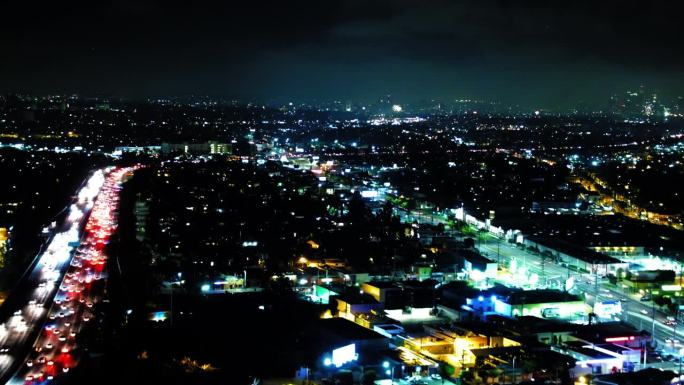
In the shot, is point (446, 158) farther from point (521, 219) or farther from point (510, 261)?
point (510, 261)

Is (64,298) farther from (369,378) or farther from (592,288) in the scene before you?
(592,288)

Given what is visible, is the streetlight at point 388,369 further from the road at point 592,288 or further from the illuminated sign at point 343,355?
the road at point 592,288

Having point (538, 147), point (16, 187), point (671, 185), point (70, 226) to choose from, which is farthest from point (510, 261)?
point (538, 147)

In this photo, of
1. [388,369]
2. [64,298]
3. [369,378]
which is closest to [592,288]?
[388,369]

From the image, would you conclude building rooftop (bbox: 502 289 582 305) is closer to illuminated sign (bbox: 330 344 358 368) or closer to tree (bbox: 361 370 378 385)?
illuminated sign (bbox: 330 344 358 368)

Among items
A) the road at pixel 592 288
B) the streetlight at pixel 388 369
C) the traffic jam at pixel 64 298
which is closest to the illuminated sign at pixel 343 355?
the streetlight at pixel 388 369

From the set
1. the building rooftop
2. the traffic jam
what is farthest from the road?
the traffic jam
